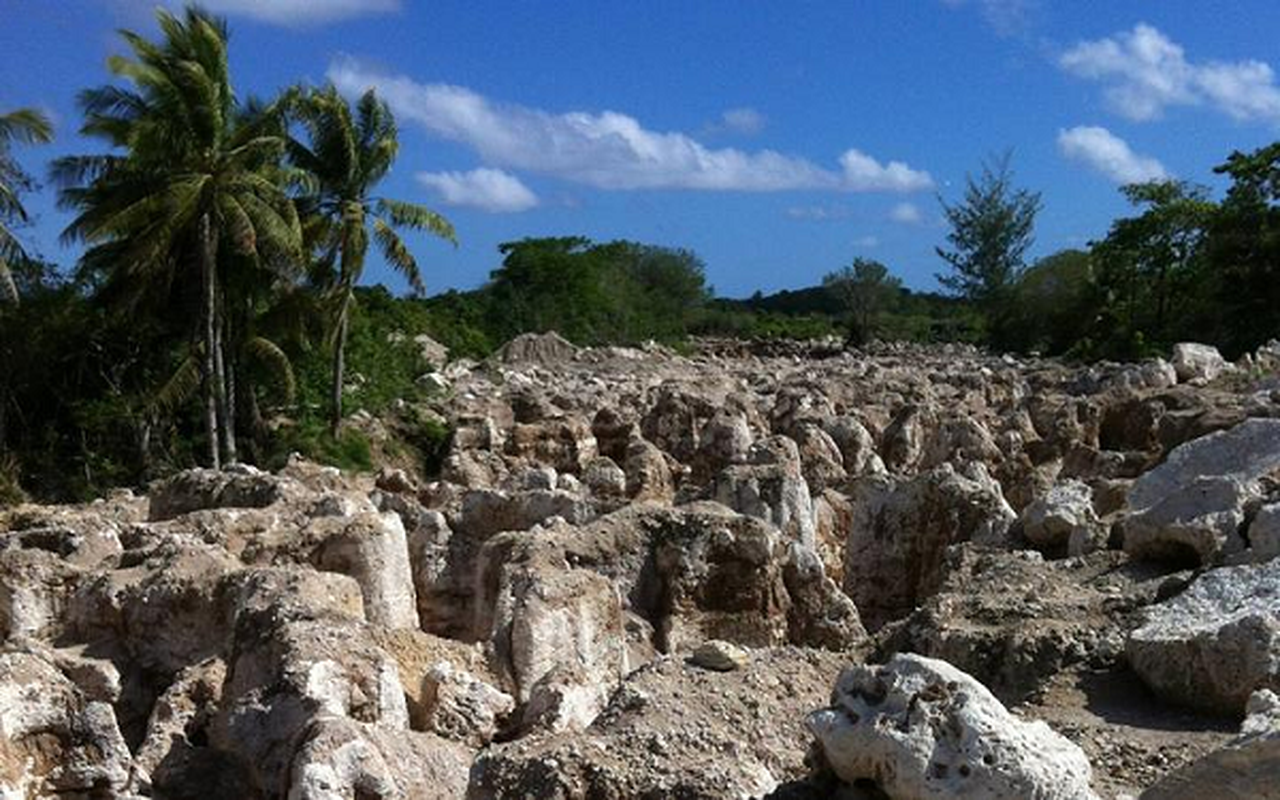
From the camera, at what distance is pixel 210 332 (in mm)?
18922

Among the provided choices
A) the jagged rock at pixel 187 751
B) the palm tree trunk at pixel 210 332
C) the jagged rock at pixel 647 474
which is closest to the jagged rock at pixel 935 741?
the jagged rock at pixel 187 751

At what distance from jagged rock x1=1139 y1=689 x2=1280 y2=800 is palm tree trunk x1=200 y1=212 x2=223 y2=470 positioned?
1625 centimetres

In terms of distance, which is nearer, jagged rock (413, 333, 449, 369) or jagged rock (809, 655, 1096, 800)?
jagged rock (809, 655, 1096, 800)

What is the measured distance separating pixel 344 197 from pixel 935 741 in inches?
735

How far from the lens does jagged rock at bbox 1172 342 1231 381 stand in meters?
25.2

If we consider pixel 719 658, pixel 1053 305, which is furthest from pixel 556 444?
pixel 1053 305

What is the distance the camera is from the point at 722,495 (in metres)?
11.3

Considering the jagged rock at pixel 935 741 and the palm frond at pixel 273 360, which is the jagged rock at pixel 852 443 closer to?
the palm frond at pixel 273 360

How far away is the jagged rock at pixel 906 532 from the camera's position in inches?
428

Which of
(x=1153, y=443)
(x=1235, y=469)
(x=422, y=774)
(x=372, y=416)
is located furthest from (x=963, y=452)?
(x=422, y=774)

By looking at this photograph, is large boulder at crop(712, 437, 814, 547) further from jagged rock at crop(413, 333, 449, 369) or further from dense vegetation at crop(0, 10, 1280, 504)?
jagged rock at crop(413, 333, 449, 369)

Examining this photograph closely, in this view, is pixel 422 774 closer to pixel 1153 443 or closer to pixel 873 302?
pixel 1153 443

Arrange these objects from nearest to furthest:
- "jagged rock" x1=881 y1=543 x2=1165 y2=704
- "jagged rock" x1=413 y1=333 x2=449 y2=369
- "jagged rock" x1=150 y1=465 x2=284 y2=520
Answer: "jagged rock" x1=881 y1=543 x2=1165 y2=704, "jagged rock" x1=150 y1=465 x2=284 y2=520, "jagged rock" x1=413 y1=333 x2=449 y2=369

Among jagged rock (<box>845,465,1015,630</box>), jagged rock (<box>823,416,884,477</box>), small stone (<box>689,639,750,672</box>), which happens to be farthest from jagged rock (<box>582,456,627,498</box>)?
small stone (<box>689,639,750,672</box>)
